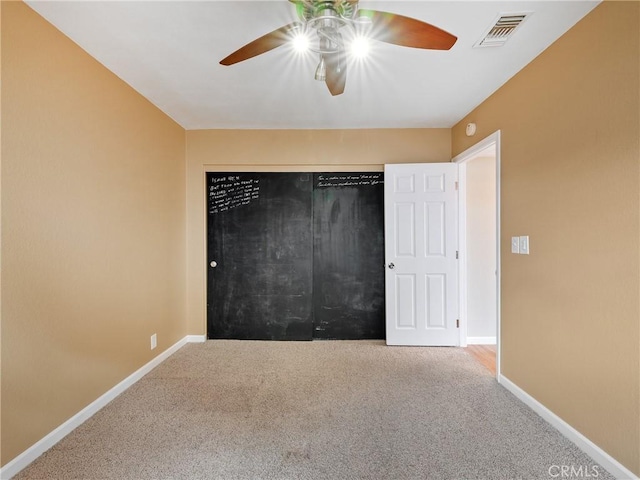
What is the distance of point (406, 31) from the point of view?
1.43 metres

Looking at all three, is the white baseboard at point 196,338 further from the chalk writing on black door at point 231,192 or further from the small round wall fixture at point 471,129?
the small round wall fixture at point 471,129

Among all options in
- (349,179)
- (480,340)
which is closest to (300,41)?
(349,179)

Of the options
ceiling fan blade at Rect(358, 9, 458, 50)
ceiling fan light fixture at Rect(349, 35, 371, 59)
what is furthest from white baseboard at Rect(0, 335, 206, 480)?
ceiling fan light fixture at Rect(349, 35, 371, 59)

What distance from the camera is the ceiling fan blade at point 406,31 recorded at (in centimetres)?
136

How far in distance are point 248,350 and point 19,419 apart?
6.16 feet

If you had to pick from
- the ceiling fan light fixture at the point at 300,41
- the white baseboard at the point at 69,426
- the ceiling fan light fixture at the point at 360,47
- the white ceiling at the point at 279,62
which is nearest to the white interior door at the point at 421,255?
the white ceiling at the point at 279,62

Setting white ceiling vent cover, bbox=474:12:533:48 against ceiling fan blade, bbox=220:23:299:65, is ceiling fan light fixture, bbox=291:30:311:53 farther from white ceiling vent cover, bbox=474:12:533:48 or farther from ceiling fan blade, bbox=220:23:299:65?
white ceiling vent cover, bbox=474:12:533:48

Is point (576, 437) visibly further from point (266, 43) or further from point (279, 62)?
point (279, 62)

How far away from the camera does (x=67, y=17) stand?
176 centimetres

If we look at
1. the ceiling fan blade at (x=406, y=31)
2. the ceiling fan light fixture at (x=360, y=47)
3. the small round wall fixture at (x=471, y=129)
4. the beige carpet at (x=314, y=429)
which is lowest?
the beige carpet at (x=314, y=429)

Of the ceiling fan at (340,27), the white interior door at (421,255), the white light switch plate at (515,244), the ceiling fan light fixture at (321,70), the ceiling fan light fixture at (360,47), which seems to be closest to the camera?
the ceiling fan at (340,27)

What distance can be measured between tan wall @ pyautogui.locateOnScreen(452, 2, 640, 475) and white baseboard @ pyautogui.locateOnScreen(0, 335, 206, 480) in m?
3.00

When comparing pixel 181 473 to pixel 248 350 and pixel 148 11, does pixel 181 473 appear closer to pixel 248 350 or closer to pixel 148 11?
pixel 248 350

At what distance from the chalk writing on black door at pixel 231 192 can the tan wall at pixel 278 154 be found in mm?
116
